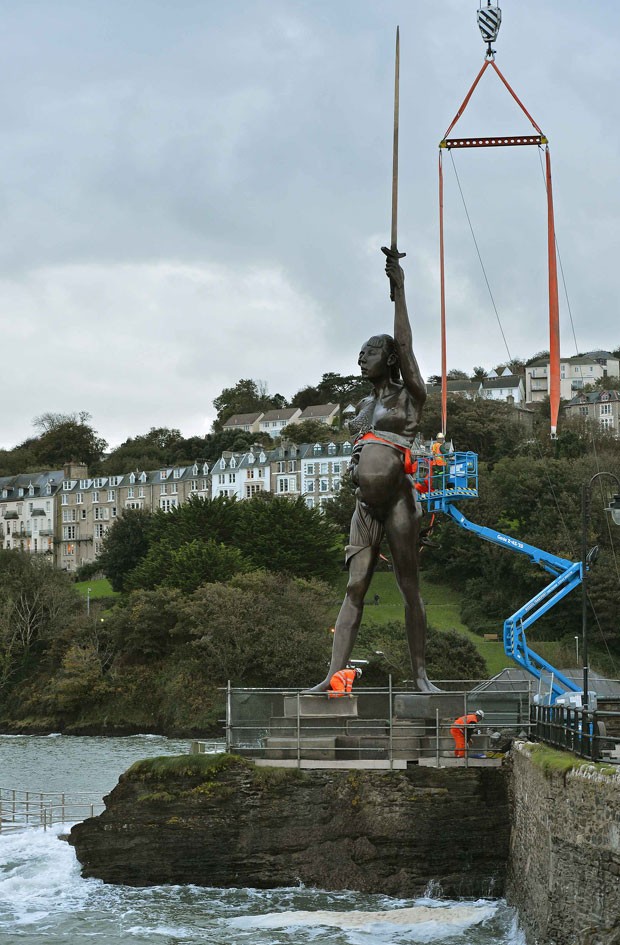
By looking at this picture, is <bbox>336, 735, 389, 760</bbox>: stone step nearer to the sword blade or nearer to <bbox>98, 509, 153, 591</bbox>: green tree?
the sword blade

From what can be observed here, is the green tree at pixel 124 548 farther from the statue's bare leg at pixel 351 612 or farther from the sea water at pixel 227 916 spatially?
the sea water at pixel 227 916

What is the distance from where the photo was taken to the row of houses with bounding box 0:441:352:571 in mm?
145500

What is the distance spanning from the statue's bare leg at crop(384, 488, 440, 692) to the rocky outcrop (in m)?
2.69

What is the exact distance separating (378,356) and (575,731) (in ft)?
24.8

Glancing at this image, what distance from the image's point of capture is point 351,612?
2120cm

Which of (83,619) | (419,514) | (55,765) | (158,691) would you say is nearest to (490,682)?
(419,514)

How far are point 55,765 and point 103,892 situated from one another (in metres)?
36.9

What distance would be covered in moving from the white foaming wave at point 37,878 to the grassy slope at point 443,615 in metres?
52.3

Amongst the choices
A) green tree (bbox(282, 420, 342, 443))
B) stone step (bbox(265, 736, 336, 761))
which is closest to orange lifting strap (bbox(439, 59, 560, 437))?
stone step (bbox(265, 736, 336, 761))

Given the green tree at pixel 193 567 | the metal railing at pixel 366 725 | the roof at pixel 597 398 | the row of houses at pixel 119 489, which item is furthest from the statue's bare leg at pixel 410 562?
the roof at pixel 597 398

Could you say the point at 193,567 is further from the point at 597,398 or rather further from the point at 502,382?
the point at 502,382

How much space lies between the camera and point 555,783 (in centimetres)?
1541

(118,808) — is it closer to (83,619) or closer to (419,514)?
(419,514)

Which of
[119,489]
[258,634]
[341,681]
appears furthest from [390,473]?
[119,489]
